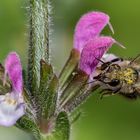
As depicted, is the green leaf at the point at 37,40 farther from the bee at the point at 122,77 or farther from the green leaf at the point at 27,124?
the bee at the point at 122,77

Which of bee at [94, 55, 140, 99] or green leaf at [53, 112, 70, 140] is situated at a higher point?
bee at [94, 55, 140, 99]

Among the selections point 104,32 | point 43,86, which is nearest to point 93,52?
point 43,86

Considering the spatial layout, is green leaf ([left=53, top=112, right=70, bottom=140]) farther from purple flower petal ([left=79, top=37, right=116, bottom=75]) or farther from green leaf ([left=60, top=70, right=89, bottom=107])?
purple flower petal ([left=79, top=37, right=116, bottom=75])

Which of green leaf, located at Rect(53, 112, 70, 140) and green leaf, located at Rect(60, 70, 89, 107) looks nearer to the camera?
green leaf, located at Rect(53, 112, 70, 140)

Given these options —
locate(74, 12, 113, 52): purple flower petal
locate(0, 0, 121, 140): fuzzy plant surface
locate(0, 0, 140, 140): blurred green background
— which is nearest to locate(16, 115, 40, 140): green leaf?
locate(0, 0, 121, 140): fuzzy plant surface

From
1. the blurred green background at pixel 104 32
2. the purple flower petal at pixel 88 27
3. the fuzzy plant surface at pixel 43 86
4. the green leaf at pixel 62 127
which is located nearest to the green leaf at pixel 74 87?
the fuzzy plant surface at pixel 43 86

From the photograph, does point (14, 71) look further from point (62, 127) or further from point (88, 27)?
point (88, 27)
